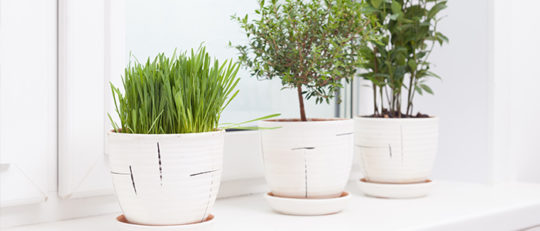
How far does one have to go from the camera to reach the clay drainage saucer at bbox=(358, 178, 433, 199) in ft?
2.93

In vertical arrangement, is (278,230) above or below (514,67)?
below

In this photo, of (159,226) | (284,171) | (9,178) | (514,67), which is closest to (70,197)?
(9,178)

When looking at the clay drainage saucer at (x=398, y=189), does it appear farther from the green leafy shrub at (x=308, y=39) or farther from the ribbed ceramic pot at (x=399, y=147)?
the green leafy shrub at (x=308, y=39)

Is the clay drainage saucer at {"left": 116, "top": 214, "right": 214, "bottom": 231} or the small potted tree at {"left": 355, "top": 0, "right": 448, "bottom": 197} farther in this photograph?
the small potted tree at {"left": 355, "top": 0, "right": 448, "bottom": 197}

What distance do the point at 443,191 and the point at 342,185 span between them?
1.04 feet

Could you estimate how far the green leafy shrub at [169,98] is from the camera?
1.90 feet

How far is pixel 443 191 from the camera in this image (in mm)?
983

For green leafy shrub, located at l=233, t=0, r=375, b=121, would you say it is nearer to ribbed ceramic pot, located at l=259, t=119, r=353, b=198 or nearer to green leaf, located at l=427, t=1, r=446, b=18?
ribbed ceramic pot, located at l=259, t=119, r=353, b=198

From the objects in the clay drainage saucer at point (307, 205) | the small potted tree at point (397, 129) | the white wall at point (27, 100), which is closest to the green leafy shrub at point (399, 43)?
the small potted tree at point (397, 129)

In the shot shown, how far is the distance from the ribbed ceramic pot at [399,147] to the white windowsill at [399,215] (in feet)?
0.15

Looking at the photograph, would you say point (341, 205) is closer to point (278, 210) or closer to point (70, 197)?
point (278, 210)

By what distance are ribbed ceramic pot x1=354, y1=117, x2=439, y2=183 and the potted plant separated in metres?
0.39

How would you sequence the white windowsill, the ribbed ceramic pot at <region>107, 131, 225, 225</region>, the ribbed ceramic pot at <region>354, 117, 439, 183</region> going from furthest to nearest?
1. the ribbed ceramic pot at <region>354, 117, 439, 183</region>
2. the white windowsill
3. the ribbed ceramic pot at <region>107, 131, 225, 225</region>

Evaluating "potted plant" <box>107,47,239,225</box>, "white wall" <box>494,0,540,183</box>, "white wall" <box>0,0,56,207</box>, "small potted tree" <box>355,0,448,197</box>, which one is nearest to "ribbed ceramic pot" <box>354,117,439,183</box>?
"small potted tree" <box>355,0,448,197</box>
